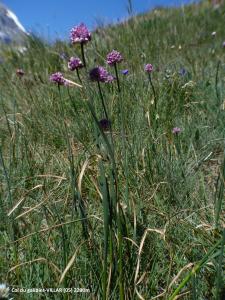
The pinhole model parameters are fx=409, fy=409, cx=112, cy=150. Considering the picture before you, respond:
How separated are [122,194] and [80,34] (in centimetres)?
67

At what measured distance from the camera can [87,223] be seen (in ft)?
4.27

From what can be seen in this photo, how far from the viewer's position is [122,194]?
5.28 ft

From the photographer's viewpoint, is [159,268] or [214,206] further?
[214,206]

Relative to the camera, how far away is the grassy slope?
116 centimetres

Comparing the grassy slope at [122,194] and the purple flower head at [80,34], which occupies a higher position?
the purple flower head at [80,34]

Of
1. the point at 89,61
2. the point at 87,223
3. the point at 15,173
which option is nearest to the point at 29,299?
the point at 87,223

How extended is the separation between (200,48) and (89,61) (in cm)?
219

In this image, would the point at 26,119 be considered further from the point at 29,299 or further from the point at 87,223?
the point at 29,299

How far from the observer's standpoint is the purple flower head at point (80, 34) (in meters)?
1.17

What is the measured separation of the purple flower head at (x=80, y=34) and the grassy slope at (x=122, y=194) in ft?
0.66

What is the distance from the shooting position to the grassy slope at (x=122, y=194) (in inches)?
45.7

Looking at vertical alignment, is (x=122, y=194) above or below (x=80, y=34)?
below

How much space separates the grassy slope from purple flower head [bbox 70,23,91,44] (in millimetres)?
203

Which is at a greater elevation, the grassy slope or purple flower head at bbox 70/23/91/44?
purple flower head at bbox 70/23/91/44
